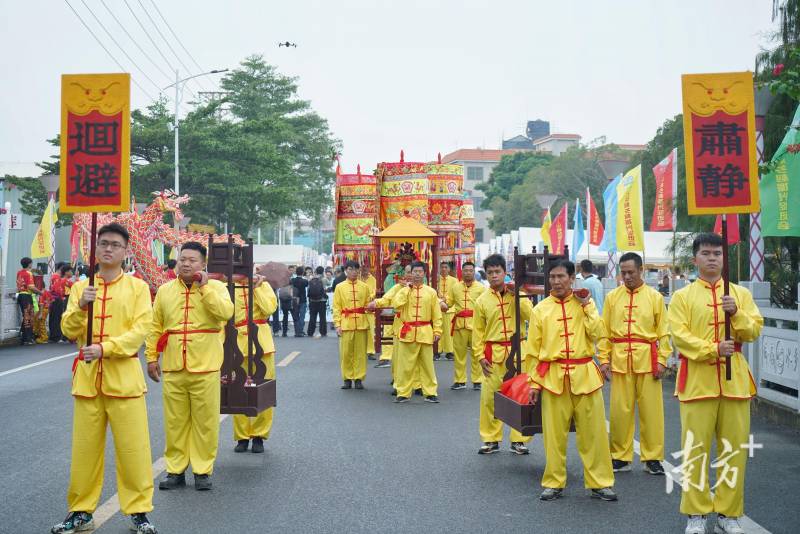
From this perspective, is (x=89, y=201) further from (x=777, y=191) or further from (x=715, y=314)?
(x=777, y=191)

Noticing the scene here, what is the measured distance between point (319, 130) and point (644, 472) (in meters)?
46.3

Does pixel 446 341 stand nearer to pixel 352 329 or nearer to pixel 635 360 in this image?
pixel 352 329

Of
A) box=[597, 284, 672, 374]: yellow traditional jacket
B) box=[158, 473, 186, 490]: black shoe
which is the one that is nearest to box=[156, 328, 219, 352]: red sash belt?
box=[158, 473, 186, 490]: black shoe

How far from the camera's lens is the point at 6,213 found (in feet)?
65.5

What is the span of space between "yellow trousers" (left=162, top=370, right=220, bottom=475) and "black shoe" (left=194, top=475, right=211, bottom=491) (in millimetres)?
65

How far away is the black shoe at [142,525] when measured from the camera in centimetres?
581

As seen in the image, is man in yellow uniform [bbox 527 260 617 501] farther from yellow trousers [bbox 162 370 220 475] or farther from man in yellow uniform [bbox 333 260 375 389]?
man in yellow uniform [bbox 333 260 375 389]

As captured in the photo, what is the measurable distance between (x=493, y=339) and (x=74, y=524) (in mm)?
→ 4414

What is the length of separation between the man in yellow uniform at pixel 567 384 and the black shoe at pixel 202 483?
2.46 metres

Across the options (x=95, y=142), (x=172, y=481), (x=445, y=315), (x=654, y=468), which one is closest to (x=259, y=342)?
(x=172, y=481)

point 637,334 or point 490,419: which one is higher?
point 637,334

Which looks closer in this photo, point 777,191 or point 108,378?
point 108,378

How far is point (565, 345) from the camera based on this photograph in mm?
6930

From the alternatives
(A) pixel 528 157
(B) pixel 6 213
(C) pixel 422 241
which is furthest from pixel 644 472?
(A) pixel 528 157
